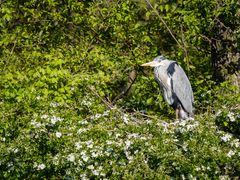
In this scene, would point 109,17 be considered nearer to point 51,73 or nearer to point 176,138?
point 51,73

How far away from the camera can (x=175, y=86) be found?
5.62 metres

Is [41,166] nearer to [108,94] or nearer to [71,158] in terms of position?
[71,158]

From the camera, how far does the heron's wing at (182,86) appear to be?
541 centimetres

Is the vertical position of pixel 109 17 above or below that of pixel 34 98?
above

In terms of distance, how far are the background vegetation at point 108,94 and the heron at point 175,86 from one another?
0.18 m

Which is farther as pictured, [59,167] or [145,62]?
[145,62]

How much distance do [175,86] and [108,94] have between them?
3.92ft

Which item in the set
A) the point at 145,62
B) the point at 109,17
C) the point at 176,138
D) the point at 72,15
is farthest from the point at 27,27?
the point at 176,138

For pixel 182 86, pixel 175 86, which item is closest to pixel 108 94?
pixel 175 86

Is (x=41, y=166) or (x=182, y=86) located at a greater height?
(x=182, y=86)

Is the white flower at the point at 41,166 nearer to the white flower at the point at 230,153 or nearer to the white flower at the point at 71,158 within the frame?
the white flower at the point at 71,158

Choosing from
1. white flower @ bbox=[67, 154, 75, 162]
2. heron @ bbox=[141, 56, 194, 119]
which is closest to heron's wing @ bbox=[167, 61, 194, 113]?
heron @ bbox=[141, 56, 194, 119]

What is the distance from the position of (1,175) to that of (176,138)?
143 centimetres

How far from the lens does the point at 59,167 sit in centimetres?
404
